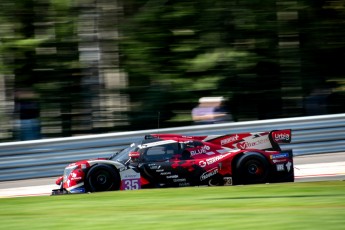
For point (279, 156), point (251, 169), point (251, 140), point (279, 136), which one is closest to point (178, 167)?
point (251, 169)

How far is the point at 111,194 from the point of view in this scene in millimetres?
8672

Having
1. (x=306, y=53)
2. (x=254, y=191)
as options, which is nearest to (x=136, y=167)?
(x=254, y=191)

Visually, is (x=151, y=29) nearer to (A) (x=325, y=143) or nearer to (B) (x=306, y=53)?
(B) (x=306, y=53)

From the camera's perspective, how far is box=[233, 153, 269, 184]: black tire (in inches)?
440

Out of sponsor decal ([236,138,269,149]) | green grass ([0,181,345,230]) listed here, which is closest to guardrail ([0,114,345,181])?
sponsor decal ([236,138,269,149])

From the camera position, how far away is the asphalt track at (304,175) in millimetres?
12289

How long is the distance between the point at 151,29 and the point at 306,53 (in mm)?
3989

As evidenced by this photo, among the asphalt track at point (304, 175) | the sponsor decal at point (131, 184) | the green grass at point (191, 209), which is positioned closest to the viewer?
the green grass at point (191, 209)

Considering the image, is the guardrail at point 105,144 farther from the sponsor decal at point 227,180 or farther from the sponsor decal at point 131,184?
the sponsor decal at point 227,180

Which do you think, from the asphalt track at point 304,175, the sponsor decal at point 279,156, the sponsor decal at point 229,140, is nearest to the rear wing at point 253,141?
the sponsor decal at point 229,140

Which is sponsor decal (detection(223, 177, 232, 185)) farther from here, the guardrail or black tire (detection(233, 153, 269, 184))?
the guardrail

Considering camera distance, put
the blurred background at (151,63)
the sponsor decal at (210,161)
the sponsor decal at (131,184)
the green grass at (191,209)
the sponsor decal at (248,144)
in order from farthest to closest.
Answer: the blurred background at (151,63) → the sponsor decal at (248,144) → the sponsor decal at (210,161) → the sponsor decal at (131,184) → the green grass at (191,209)

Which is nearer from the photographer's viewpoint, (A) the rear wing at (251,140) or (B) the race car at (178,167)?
(B) the race car at (178,167)

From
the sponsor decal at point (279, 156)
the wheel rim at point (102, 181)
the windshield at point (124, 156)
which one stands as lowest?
the wheel rim at point (102, 181)
